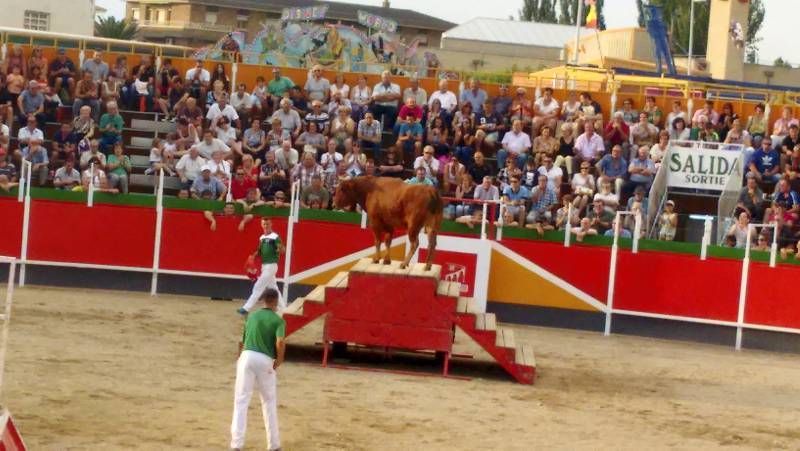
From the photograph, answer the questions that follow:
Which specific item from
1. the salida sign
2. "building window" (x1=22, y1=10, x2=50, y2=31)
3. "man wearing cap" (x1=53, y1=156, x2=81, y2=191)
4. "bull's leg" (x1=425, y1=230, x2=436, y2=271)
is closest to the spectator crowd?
"man wearing cap" (x1=53, y1=156, x2=81, y2=191)

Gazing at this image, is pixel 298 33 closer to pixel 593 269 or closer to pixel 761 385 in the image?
pixel 593 269

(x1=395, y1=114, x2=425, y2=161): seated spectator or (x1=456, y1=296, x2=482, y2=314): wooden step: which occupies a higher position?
(x1=395, y1=114, x2=425, y2=161): seated spectator

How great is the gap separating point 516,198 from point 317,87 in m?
5.08

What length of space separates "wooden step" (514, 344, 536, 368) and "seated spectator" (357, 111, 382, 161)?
28.0ft

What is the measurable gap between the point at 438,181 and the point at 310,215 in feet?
7.85

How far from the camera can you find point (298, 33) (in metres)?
45.7

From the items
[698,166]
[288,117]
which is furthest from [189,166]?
[698,166]

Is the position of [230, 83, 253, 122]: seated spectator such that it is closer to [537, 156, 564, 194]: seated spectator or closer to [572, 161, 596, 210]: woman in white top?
[537, 156, 564, 194]: seated spectator

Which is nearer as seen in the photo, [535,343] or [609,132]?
[535,343]

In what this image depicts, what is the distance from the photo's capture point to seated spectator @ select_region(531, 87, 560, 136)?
28677mm

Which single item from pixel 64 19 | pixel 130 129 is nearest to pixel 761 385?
pixel 130 129

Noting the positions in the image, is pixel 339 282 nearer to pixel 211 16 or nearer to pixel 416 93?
pixel 416 93

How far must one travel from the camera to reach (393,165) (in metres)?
27.3

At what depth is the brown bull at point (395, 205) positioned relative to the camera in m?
19.6
